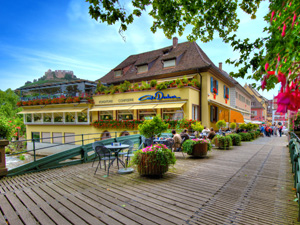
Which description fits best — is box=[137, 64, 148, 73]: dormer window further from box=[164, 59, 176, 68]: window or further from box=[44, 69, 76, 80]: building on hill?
box=[44, 69, 76, 80]: building on hill

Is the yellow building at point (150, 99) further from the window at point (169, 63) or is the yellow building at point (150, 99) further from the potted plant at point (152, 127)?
the potted plant at point (152, 127)

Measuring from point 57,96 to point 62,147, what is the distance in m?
6.64

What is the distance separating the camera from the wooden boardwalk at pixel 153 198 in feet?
9.96

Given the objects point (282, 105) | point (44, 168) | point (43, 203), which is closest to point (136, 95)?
point (44, 168)

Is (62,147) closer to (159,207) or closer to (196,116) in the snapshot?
(196,116)

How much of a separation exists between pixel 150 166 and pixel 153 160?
0.64ft

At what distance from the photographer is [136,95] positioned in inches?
Result: 683

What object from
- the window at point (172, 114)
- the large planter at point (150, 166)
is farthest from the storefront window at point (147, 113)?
the large planter at point (150, 166)

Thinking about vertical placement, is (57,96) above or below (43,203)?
above

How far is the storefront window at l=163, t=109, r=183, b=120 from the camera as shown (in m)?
15.7

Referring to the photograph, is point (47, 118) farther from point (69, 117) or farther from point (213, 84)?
point (213, 84)

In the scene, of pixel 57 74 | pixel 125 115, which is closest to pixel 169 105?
pixel 125 115

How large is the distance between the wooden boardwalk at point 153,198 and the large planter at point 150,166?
0.21 m

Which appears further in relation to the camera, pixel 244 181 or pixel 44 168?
pixel 44 168
